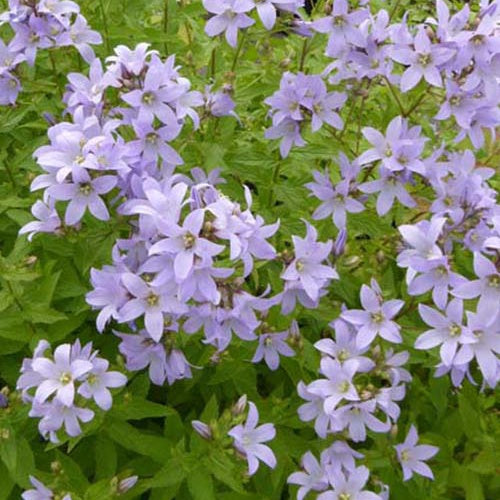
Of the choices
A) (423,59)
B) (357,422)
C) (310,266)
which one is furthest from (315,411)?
(423,59)

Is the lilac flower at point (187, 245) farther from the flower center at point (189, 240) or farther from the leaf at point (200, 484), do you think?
the leaf at point (200, 484)

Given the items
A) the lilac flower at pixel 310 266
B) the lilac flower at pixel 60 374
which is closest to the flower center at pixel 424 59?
the lilac flower at pixel 310 266

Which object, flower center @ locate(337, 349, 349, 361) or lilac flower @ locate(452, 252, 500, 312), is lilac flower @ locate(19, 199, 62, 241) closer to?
flower center @ locate(337, 349, 349, 361)

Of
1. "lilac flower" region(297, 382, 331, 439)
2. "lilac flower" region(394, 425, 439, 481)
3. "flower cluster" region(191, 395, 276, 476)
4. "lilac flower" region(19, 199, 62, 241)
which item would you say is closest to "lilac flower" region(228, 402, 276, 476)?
"flower cluster" region(191, 395, 276, 476)

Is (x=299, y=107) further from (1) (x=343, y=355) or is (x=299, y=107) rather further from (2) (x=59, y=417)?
(2) (x=59, y=417)

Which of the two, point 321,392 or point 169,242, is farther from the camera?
point 321,392

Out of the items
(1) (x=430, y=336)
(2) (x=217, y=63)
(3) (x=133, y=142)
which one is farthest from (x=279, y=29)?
(1) (x=430, y=336)

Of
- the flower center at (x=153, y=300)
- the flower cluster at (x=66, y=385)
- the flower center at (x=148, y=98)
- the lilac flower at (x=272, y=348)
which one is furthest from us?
the lilac flower at (x=272, y=348)

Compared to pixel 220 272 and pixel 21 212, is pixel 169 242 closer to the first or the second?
pixel 220 272
